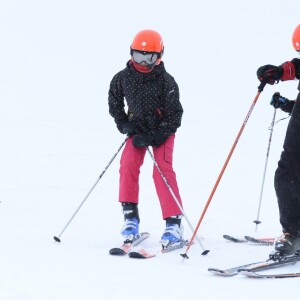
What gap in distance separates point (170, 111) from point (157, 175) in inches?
→ 23.2

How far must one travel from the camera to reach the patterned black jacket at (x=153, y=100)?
6.71 meters

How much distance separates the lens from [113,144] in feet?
48.8

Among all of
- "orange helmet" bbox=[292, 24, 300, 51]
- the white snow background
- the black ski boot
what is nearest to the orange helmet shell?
"orange helmet" bbox=[292, 24, 300, 51]

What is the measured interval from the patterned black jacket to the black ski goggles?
111mm

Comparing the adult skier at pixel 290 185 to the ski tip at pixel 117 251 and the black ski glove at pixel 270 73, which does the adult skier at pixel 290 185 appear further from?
the ski tip at pixel 117 251

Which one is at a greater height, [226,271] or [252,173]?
[226,271]

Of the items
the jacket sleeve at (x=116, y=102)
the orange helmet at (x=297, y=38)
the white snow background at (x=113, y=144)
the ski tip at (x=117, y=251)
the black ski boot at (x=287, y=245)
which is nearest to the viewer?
the white snow background at (x=113, y=144)

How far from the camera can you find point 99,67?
94.5 ft

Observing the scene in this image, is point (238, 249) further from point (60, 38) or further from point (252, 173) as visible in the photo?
point (60, 38)

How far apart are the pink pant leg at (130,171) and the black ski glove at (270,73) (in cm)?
136

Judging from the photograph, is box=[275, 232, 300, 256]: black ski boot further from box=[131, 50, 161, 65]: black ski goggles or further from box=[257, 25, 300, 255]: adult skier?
box=[131, 50, 161, 65]: black ski goggles

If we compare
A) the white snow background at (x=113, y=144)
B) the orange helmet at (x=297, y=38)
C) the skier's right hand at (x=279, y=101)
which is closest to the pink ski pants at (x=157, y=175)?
the white snow background at (x=113, y=144)

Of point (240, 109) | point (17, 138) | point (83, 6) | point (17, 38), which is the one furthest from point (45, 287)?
point (83, 6)

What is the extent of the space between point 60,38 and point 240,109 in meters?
15.2
